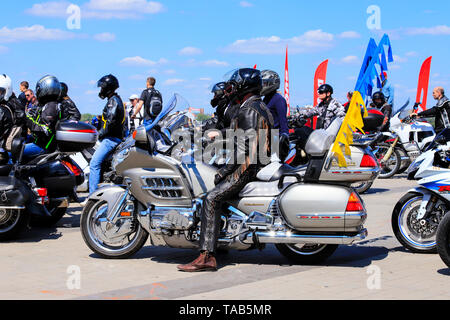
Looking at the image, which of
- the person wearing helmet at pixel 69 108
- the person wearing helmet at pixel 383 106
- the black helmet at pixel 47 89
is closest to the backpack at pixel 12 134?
the black helmet at pixel 47 89

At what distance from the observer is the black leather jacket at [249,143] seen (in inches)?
246

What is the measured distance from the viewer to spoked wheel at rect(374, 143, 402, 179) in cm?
1565

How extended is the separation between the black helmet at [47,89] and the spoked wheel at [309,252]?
4.25 m

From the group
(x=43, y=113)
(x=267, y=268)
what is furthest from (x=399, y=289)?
(x=43, y=113)

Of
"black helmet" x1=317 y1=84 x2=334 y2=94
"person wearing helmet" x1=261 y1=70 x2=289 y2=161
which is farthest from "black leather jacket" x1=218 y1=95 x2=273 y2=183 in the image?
"black helmet" x1=317 y1=84 x2=334 y2=94

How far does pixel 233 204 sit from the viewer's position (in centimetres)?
642

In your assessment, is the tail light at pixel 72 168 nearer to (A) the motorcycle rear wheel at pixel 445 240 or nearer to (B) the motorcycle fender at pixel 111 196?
(B) the motorcycle fender at pixel 111 196

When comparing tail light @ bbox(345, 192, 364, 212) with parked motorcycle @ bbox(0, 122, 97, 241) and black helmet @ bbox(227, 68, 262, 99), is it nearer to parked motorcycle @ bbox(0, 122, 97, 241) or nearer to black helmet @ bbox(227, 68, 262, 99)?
black helmet @ bbox(227, 68, 262, 99)

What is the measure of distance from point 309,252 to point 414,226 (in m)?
1.39

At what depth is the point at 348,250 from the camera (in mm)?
7277

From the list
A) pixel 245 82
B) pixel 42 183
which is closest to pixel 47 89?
pixel 42 183

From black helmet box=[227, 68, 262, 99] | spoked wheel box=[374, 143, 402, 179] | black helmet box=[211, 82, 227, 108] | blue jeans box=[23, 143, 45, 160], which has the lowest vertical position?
spoked wheel box=[374, 143, 402, 179]

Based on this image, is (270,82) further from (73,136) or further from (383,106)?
(383,106)

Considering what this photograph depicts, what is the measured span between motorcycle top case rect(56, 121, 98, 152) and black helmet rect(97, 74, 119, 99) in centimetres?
92
